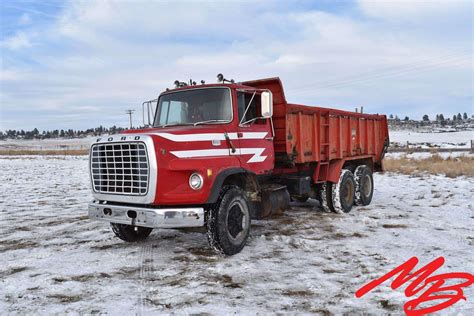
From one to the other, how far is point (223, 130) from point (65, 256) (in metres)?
3.22

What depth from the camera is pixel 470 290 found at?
4.56 m

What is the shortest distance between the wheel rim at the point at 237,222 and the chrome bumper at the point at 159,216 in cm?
63

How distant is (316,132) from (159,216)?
177 inches

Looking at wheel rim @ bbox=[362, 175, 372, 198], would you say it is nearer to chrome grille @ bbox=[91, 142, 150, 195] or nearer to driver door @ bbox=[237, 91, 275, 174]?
driver door @ bbox=[237, 91, 275, 174]

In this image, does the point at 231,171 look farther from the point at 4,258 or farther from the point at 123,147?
the point at 4,258

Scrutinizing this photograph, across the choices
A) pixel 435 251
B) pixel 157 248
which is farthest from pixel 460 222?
pixel 157 248

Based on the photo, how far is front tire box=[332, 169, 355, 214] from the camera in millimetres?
9461

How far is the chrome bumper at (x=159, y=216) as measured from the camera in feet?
18.1

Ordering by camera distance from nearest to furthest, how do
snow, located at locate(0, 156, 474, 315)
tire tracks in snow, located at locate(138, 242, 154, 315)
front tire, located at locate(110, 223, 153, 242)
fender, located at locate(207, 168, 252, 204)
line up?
tire tracks in snow, located at locate(138, 242, 154, 315)
snow, located at locate(0, 156, 474, 315)
fender, located at locate(207, 168, 252, 204)
front tire, located at locate(110, 223, 153, 242)

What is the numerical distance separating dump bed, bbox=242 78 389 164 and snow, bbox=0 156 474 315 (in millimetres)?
1512

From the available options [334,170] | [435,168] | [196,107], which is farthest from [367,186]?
[435,168]

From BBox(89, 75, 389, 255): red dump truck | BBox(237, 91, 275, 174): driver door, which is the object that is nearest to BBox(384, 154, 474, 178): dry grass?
BBox(89, 75, 389, 255): red dump truck

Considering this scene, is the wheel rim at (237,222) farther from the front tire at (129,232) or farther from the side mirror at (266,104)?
the front tire at (129,232)

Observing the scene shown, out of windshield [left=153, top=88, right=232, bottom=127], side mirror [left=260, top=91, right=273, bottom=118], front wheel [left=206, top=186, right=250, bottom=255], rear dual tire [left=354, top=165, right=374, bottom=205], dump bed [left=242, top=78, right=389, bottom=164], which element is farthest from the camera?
rear dual tire [left=354, top=165, right=374, bottom=205]
